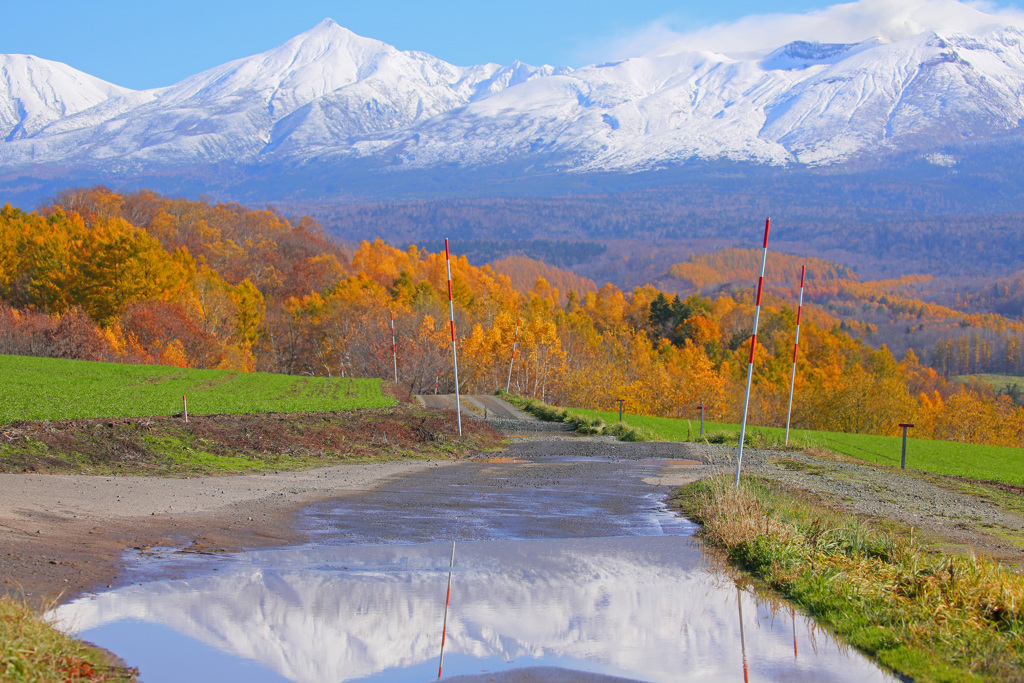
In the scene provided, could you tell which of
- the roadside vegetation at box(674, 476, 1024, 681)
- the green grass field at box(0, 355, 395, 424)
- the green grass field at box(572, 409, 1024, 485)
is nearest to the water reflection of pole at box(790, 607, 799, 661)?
the roadside vegetation at box(674, 476, 1024, 681)

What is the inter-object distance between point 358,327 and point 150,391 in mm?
37749

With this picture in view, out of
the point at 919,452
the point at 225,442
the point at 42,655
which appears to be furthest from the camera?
the point at 919,452

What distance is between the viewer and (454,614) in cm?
877

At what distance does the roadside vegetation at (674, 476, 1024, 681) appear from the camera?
7871mm

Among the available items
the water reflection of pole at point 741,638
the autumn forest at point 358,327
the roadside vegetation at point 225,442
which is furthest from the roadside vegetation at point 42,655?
the autumn forest at point 358,327

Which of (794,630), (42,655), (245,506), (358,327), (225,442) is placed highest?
(42,655)

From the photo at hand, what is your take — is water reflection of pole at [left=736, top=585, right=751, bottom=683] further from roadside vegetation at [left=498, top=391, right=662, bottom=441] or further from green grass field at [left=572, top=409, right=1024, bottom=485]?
roadside vegetation at [left=498, top=391, right=662, bottom=441]

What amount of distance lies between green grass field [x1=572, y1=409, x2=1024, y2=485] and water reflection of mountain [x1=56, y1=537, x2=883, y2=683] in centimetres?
1768

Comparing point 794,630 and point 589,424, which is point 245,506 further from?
point 589,424

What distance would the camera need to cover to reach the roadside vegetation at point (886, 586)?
7.87 metres

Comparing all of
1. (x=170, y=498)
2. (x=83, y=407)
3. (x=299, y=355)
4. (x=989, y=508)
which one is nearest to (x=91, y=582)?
(x=170, y=498)

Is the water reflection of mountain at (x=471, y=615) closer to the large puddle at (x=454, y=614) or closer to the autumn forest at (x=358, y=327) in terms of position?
the large puddle at (x=454, y=614)

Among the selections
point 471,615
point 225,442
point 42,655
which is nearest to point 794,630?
point 471,615

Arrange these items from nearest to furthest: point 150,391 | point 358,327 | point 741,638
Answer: point 741,638
point 150,391
point 358,327
